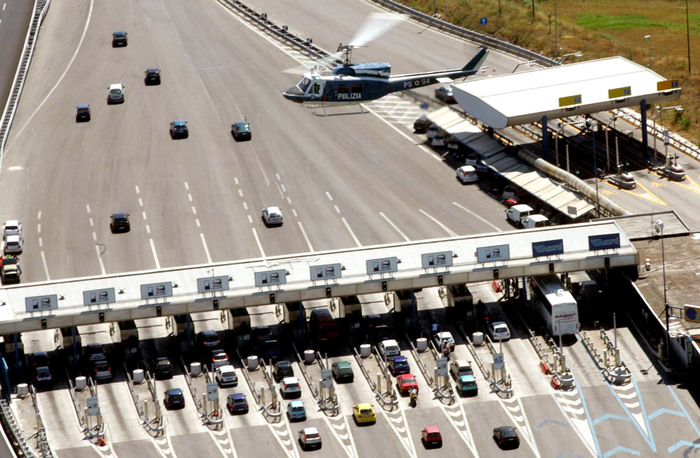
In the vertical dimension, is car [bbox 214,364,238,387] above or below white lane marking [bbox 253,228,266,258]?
below

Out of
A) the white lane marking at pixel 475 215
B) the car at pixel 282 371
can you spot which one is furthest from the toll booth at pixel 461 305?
the car at pixel 282 371

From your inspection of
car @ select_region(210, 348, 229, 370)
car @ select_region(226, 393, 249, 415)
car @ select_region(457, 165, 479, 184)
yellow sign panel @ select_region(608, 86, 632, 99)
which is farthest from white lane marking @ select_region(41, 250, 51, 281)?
yellow sign panel @ select_region(608, 86, 632, 99)

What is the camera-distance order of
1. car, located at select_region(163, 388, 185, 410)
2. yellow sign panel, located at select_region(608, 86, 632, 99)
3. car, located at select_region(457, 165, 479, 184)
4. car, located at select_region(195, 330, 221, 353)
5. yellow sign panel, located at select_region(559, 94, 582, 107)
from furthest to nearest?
yellow sign panel, located at select_region(608, 86, 632, 99), car, located at select_region(457, 165, 479, 184), yellow sign panel, located at select_region(559, 94, 582, 107), car, located at select_region(195, 330, 221, 353), car, located at select_region(163, 388, 185, 410)

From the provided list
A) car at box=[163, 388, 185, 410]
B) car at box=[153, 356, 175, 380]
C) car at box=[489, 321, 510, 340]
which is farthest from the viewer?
car at box=[489, 321, 510, 340]

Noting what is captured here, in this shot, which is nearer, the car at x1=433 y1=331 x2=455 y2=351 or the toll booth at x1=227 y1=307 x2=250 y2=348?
the car at x1=433 y1=331 x2=455 y2=351

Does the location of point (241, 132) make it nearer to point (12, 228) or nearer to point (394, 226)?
point (394, 226)

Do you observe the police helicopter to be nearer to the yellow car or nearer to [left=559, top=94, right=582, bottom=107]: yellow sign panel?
[left=559, top=94, right=582, bottom=107]: yellow sign panel

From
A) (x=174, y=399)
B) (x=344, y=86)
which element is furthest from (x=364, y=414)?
(x=344, y=86)
